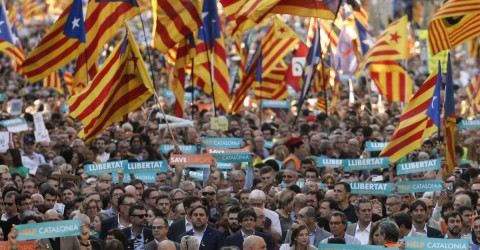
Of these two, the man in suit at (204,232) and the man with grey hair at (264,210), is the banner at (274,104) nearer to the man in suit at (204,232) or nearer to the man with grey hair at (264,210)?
the man with grey hair at (264,210)

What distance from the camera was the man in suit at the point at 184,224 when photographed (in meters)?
16.2

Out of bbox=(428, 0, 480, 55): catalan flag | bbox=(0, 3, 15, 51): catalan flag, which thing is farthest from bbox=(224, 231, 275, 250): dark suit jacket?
bbox=(0, 3, 15, 51): catalan flag

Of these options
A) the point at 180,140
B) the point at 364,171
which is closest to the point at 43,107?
the point at 180,140

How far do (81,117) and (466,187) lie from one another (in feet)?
14.9

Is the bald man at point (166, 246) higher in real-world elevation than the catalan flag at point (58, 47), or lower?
lower

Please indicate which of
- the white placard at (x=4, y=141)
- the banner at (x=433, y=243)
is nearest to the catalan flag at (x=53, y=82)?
the white placard at (x=4, y=141)

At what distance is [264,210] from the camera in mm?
16469

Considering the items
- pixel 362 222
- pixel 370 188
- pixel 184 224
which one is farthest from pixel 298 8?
pixel 362 222

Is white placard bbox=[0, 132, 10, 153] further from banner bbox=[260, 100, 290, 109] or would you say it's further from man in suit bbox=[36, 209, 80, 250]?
man in suit bbox=[36, 209, 80, 250]

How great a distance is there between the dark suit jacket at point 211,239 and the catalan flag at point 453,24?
253 inches

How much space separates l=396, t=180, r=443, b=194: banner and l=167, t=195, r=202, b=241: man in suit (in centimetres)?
257

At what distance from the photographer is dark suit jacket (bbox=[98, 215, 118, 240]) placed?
16.2 m

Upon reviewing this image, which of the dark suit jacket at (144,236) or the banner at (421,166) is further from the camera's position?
the banner at (421,166)

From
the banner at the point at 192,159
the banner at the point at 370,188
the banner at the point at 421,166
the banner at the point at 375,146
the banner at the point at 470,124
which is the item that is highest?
the banner at the point at 470,124
